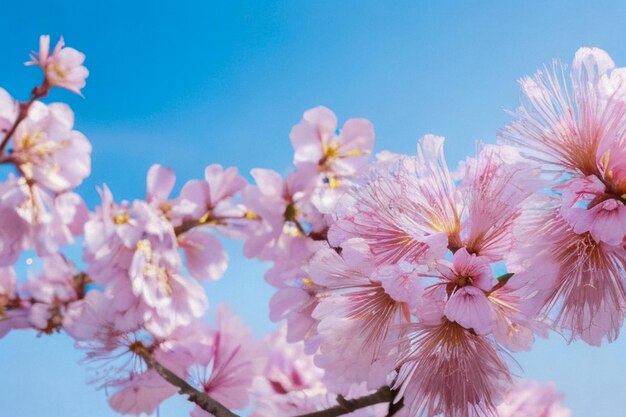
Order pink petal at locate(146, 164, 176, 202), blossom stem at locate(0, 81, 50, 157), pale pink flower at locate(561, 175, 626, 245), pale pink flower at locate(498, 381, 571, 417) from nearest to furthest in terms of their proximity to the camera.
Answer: pale pink flower at locate(561, 175, 626, 245)
pale pink flower at locate(498, 381, 571, 417)
blossom stem at locate(0, 81, 50, 157)
pink petal at locate(146, 164, 176, 202)

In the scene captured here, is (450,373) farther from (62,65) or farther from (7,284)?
(7,284)

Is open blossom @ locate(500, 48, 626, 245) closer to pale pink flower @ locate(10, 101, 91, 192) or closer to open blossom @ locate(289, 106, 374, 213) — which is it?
open blossom @ locate(289, 106, 374, 213)

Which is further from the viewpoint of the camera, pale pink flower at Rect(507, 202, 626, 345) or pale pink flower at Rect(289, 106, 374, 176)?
pale pink flower at Rect(289, 106, 374, 176)

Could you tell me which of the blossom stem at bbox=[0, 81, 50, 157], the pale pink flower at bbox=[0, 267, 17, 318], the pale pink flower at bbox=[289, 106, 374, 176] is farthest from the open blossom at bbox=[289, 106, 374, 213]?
the pale pink flower at bbox=[0, 267, 17, 318]

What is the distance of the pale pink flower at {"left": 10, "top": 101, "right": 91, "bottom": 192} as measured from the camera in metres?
0.93

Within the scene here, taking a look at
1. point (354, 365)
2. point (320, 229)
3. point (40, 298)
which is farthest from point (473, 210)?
point (40, 298)

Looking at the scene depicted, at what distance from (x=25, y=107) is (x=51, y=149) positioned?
0.30ft

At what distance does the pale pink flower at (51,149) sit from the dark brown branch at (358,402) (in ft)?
1.92

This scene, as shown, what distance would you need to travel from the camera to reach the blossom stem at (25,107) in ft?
2.83

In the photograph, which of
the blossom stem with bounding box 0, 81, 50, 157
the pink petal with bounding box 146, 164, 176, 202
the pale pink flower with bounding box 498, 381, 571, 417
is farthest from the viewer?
the pink petal with bounding box 146, 164, 176, 202

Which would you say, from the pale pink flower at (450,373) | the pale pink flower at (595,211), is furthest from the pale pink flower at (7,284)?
→ the pale pink flower at (595,211)

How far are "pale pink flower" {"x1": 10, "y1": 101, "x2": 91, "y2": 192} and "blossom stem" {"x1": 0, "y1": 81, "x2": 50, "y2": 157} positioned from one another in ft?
0.09

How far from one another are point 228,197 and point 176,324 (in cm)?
20

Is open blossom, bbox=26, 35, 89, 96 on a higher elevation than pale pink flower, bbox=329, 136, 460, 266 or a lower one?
higher
